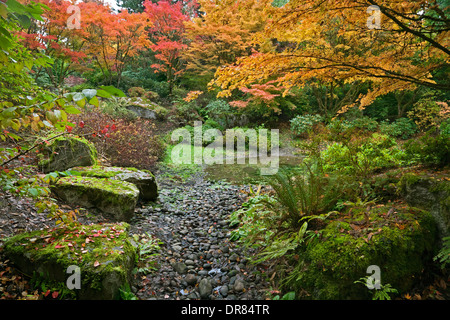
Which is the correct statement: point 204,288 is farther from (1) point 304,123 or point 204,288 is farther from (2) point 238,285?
(1) point 304,123

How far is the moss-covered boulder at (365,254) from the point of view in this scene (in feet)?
6.35

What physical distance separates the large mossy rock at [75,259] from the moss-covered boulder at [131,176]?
5.61 ft

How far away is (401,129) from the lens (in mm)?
10180

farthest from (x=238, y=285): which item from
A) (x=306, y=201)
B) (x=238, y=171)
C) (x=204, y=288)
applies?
(x=238, y=171)

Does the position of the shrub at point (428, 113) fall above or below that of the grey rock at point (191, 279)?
above

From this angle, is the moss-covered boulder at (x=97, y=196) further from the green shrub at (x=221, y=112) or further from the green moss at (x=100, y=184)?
the green shrub at (x=221, y=112)

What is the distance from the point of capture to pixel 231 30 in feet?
32.7

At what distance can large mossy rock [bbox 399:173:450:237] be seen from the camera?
7.25ft

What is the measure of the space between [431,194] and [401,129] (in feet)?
31.7

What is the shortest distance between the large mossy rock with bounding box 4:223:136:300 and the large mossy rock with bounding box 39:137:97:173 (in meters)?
2.28

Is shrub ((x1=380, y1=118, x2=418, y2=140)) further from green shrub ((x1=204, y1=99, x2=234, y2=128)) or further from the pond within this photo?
green shrub ((x1=204, y1=99, x2=234, y2=128))

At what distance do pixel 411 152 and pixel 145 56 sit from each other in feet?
52.7

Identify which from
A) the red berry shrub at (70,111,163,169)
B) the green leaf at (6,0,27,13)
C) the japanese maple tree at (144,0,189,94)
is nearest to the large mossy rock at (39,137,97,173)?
the red berry shrub at (70,111,163,169)

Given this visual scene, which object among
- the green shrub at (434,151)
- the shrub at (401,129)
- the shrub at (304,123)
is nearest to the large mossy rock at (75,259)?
the green shrub at (434,151)
